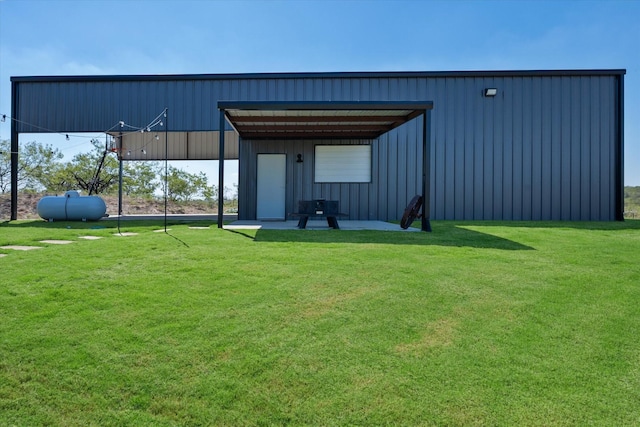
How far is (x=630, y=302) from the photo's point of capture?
2.95 meters

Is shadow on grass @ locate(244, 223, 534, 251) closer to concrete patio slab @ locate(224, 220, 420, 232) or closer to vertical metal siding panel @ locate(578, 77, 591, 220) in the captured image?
concrete patio slab @ locate(224, 220, 420, 232)

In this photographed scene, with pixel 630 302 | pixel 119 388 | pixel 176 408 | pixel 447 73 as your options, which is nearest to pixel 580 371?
pixel 630 302

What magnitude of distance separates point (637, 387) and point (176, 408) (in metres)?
2.21

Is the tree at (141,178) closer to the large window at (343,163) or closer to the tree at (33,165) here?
the tree at (33,165)

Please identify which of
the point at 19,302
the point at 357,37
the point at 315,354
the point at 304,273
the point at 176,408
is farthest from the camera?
the point at 357,37

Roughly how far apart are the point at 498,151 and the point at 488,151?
29 cm

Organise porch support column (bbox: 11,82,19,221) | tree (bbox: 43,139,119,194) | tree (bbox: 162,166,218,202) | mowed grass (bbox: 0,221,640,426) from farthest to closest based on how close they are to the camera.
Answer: tree (bbox: 162,166,218,202)
tree (bbox: 43,139,119,194)
porch support column (bbox: 11,82,19,221)
mowed grass (bbox: 0,221,640,426)

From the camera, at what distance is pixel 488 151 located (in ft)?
36.9

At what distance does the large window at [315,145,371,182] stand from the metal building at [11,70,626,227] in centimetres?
3

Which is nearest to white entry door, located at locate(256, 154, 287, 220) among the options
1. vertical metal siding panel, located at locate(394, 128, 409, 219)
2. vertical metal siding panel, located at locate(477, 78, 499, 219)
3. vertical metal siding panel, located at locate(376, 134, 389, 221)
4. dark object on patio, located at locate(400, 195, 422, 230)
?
vertical metal siding panel, located at locate(376, 134, 389, 221)

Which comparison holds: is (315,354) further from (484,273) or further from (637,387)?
(484,273)

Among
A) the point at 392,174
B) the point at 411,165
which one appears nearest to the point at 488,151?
the point at 411,165

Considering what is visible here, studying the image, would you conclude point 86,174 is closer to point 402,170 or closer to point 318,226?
point 318,226

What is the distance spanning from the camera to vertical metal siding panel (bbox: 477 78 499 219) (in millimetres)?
11164
